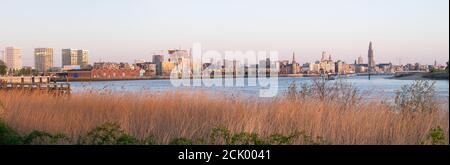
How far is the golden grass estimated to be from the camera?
28.3 ft

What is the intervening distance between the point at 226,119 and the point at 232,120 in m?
0.30

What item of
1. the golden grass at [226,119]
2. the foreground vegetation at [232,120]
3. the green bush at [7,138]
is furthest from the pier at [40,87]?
the green bush at [7,138]

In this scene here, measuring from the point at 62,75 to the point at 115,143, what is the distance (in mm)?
84682

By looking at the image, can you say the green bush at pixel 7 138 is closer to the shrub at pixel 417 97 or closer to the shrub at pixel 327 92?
the shrub at pixel 327 92

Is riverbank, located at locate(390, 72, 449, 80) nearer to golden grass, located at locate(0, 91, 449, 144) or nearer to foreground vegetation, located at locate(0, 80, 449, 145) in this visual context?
foreground vegetation, located at locate(0, 80, 449, 145)

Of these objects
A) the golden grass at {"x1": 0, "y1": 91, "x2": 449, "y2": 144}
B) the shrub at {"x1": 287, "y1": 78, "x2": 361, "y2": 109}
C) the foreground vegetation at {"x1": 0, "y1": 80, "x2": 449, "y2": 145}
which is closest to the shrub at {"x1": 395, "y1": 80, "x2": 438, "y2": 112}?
the foreground vegetation at {"x1": 0, "y1": 80, "x2": 449, "y2": 145}

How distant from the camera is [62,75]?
87375 millimetres

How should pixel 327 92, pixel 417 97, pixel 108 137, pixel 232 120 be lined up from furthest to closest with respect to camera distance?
pixel 327 92, pixel 417 97, pixel 232 120, pixel 108 137

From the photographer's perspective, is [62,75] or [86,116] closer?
[86,116]

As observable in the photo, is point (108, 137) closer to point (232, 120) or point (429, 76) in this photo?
point (232, 120)

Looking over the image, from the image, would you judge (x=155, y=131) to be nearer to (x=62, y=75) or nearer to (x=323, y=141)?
(x=323, y=141)

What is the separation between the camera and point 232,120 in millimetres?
9805

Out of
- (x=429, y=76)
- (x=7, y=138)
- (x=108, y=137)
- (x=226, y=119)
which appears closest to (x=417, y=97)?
(x=226, y=119)
